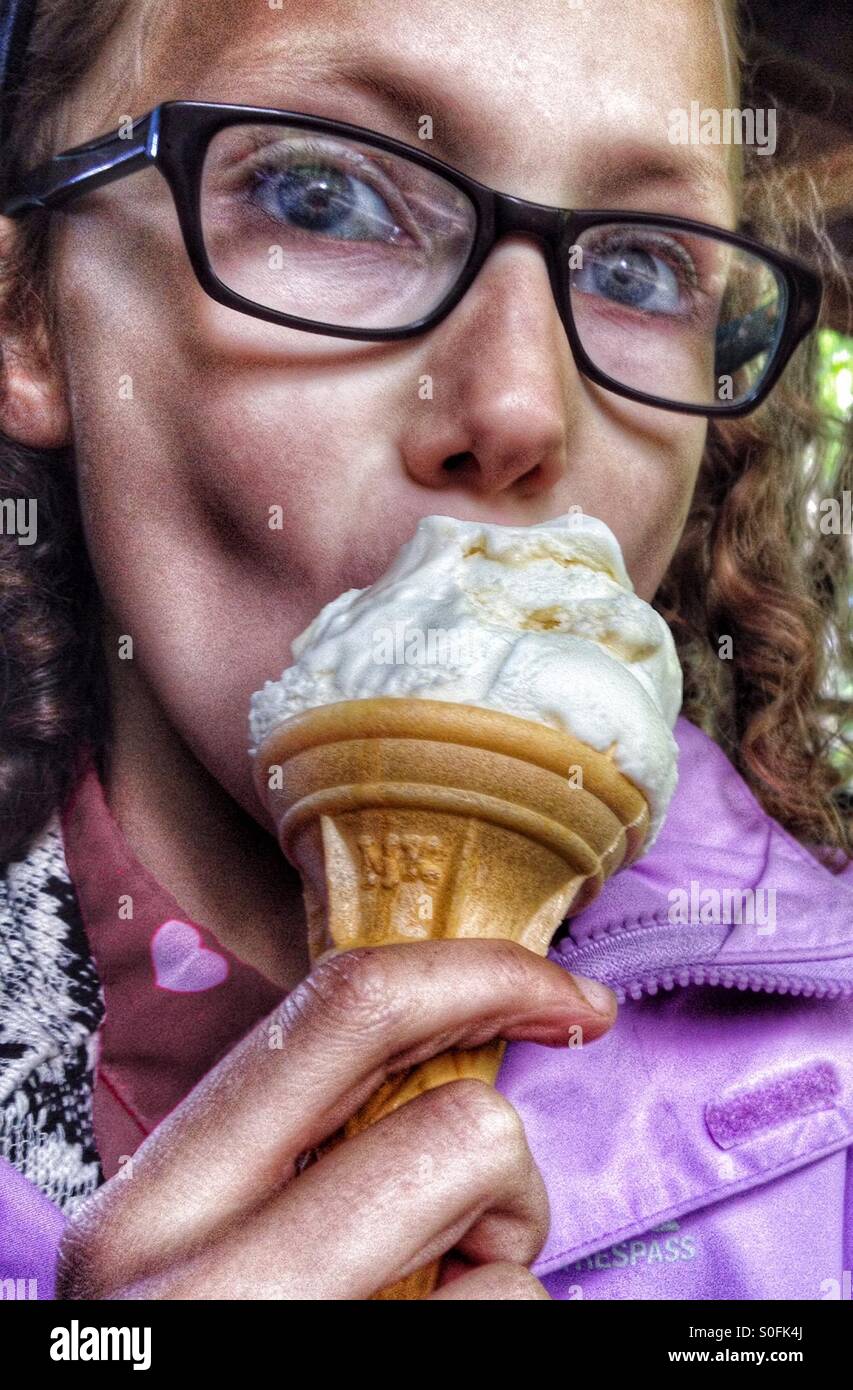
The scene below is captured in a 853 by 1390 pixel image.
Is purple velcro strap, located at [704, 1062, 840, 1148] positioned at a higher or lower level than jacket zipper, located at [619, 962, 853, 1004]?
lower

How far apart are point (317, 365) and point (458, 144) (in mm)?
209

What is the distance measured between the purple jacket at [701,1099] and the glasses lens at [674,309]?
494 millimetres

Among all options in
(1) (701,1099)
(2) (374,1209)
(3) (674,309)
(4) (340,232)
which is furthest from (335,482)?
(1) (701,1099)

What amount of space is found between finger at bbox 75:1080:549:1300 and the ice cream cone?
0.20ft

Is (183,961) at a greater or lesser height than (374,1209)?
lesser

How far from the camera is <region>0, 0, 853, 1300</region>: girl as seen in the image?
3.18 ft

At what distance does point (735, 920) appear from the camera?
1178 mm

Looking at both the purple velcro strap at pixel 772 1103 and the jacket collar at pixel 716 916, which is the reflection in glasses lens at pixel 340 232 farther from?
the purple velcro strap at pixel 772 1103

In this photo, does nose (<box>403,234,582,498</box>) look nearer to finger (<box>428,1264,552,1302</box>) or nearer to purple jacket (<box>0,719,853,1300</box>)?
purple jacket (<box>0,719,853,1300</box>)

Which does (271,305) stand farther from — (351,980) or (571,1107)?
(571,1107)

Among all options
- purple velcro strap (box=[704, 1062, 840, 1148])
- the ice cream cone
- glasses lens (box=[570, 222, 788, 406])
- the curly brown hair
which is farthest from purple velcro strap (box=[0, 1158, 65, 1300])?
the curly brown hair

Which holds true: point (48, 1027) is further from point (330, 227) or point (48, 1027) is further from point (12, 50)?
point (12, 50)

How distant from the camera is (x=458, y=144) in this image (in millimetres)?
970
